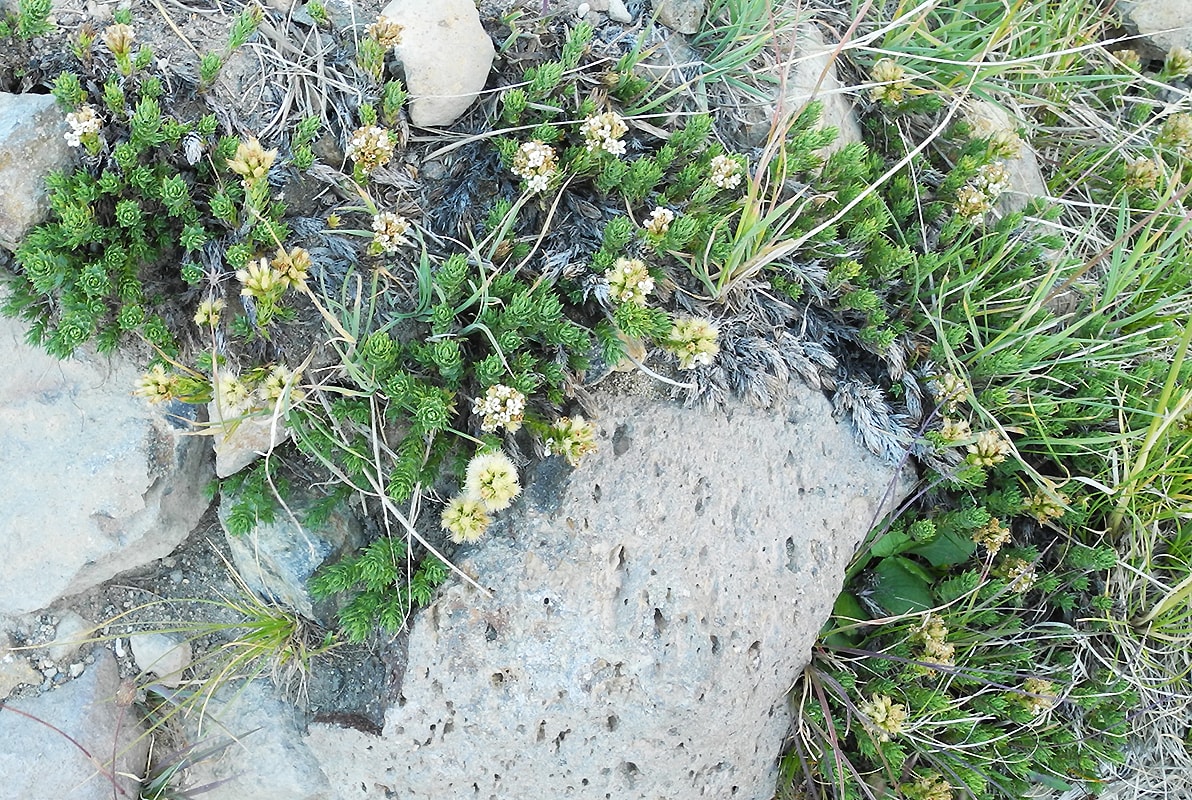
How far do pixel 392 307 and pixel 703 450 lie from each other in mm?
1372

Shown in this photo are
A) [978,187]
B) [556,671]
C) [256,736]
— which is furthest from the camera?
[978,187]

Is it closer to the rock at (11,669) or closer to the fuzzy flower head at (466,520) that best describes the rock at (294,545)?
the fuzzy flower head at (466,520)

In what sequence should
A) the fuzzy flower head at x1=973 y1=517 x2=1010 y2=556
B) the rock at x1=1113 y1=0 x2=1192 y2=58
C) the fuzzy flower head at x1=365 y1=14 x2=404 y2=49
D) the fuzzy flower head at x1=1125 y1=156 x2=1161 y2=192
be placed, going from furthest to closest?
the rock at x1=1113 y1=0 x2=1192 y2=58 → the fuzzy flower head at x1=1125 y1=156 x2=1161 y2=192 → the fuzzy flower head at x1=973 y1=517 x2=1010 y2=556 → the fuzzy flower head at x1=365 y1=14 x2=404 y2=49

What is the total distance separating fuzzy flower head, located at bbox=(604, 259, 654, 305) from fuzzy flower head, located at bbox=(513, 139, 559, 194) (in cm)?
43

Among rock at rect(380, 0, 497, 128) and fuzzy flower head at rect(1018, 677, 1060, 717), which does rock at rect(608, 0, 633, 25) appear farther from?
fuzzy flower head at rect(1018, 677, 1060, 717)

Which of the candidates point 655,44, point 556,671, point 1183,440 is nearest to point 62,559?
point 556,671

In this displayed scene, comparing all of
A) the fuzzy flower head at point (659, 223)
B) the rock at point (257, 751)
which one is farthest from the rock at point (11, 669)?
the fuzzy flower head at point (659, 223)

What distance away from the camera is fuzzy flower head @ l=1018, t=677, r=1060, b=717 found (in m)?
4.09

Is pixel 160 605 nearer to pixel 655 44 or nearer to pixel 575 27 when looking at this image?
pixel 575 27

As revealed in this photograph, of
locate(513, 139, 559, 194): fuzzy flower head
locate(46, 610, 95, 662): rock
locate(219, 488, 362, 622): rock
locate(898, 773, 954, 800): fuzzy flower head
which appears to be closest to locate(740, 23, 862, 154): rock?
locate(513, 139, 559, 194): fuzzy flower head

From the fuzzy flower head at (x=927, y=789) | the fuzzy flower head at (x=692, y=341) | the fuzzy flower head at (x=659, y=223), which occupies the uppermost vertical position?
the fuzzy flower head at (x=659, y=223)

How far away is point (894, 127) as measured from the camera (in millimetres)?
4230

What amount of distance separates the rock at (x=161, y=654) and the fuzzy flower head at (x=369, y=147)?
2.16 meters

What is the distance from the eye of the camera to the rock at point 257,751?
149 inches
